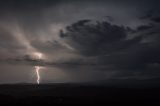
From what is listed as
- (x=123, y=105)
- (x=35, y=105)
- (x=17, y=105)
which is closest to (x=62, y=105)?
(x=35, y=105)

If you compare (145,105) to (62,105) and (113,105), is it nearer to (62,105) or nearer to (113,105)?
(113,105)

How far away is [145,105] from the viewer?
10694 cm

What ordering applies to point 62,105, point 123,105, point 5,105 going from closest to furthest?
point 5,105 → point 62,105 → point 123,105

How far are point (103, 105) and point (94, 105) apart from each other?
11.3 ft

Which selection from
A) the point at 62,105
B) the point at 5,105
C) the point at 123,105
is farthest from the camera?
the point at 123,105

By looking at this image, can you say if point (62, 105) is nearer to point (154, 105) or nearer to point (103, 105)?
point (103, 105)

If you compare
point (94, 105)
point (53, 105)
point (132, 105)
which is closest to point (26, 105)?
point (53, 105)

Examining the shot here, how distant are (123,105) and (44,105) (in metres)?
30.9

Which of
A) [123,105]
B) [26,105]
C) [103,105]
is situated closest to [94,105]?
[103,105]

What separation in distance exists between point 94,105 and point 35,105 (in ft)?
72.1

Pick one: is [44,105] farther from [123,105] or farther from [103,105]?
[123,105]

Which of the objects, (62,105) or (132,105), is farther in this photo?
(132,105)

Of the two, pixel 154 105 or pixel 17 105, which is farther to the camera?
pixel 154 105

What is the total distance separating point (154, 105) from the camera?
107 meters
